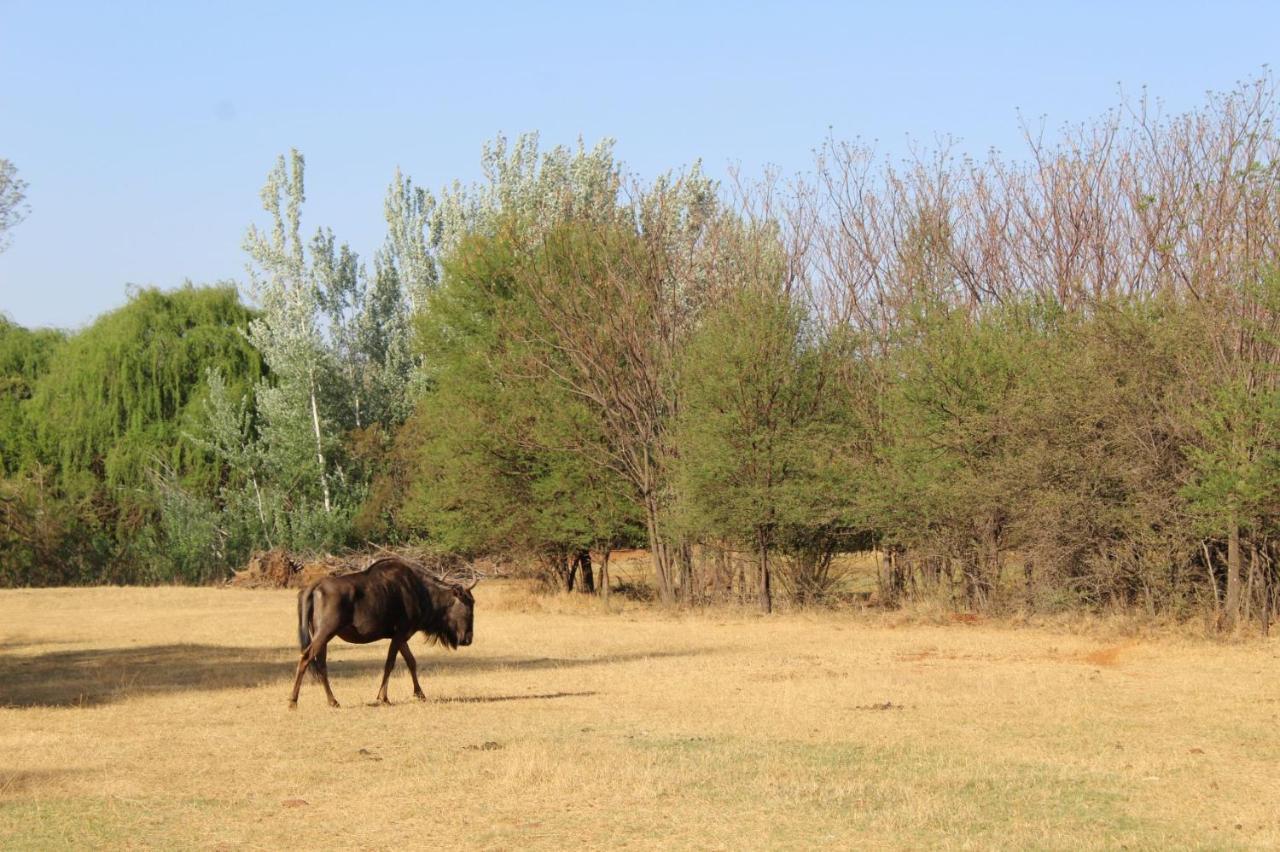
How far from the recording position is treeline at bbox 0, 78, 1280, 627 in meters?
24.2

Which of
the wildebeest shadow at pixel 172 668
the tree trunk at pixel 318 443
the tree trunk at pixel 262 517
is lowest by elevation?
the wildebeest shadow at pixel 172 668

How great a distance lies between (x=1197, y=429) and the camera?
2291 centimetres

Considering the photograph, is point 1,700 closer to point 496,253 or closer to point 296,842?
point 296,842

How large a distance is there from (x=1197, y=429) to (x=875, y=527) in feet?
25.3

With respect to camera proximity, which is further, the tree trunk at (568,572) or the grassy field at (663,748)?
the tree trunk at (568,572)

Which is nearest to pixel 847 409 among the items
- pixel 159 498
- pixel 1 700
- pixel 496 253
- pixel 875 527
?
pixel 875 527

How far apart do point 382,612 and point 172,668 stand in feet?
20.7

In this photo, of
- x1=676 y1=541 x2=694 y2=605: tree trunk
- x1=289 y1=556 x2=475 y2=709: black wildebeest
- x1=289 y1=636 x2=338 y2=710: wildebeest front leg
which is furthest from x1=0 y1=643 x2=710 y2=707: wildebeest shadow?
x1=676 y1=541 x2=694 y2=605: tree trunk

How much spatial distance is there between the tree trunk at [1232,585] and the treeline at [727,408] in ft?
0.25

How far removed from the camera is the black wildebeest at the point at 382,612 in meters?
15.6

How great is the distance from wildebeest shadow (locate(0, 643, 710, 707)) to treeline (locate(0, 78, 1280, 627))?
768 cm

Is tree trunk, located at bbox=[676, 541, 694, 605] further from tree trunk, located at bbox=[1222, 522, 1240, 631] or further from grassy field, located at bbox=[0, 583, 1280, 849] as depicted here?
tree trunk, located at bbox=[1222, 522, 1240, 631]

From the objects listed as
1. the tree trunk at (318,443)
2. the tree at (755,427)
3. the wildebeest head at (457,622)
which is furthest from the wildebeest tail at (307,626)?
the tree trunk at (318,443)

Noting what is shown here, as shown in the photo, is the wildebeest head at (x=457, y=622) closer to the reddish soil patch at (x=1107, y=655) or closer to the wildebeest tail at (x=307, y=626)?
the wildebeest tail at (x=307, y=626)
